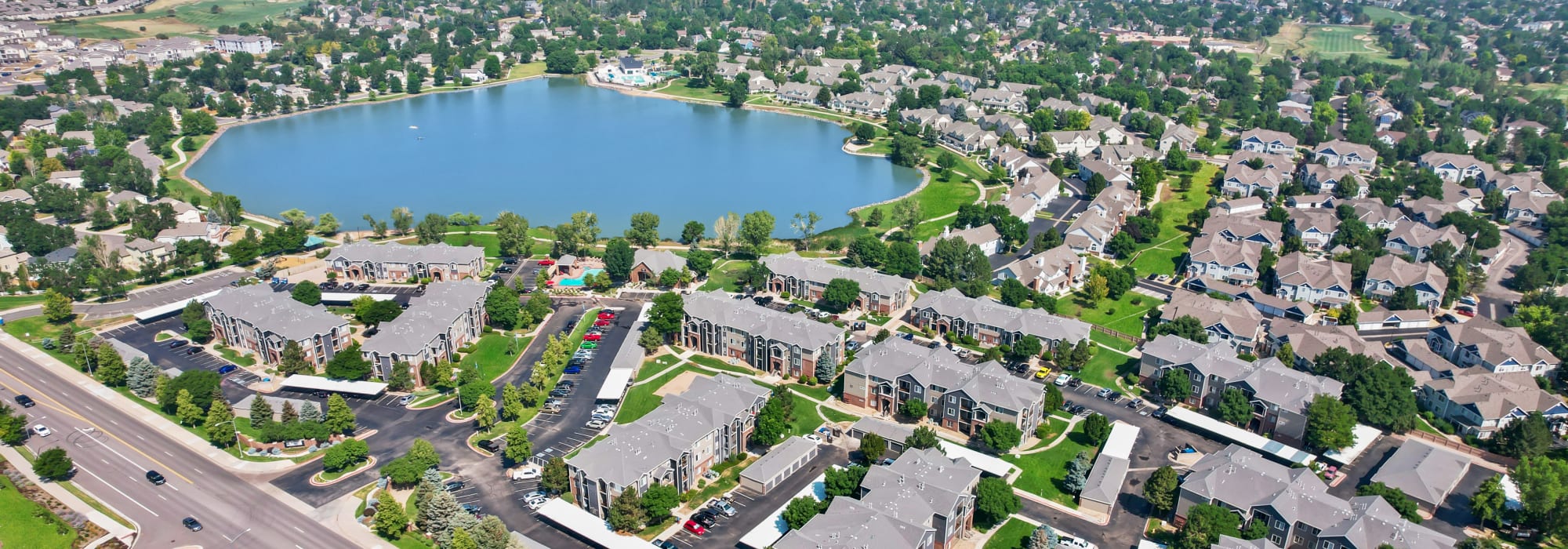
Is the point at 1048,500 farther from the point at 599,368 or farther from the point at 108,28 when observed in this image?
the point at 108,28

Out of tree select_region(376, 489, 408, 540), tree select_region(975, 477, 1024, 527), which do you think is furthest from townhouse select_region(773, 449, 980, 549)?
tree select_region(376, 489, 408, 540)

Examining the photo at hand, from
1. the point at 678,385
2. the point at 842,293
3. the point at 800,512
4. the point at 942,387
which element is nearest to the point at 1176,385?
the point at 942,387

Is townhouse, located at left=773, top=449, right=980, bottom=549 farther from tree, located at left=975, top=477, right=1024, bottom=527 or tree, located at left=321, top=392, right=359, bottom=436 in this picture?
tree, located at left=321, top=392, right=359, bottom=436

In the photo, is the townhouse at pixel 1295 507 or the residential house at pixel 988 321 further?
the residential house at pixel 988 321

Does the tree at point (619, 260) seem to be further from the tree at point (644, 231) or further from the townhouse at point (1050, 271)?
the townhouse at point (1050, 271)

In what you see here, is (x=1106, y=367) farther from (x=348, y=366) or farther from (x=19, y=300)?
(x=19, y=300)

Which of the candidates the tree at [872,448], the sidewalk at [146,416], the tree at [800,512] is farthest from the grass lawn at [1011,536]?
the sidewalk at [146,416]
